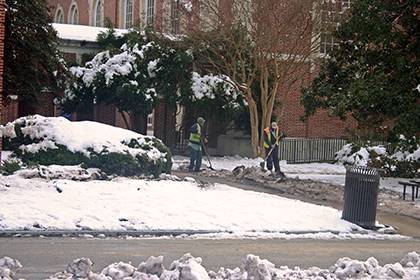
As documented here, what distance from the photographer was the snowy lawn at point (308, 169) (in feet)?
75.8

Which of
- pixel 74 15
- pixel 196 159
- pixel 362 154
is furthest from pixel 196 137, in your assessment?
pixel 74 15

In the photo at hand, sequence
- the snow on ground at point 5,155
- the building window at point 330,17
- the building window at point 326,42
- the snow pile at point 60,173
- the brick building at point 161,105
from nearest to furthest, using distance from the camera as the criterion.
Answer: the snow pile at point 60,173
the snow on ground at point 5,155
the building window at point 330,17
the building window at point 326,42
the brick building at point 161,105

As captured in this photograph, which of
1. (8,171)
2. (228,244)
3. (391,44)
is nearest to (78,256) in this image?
(228,244)

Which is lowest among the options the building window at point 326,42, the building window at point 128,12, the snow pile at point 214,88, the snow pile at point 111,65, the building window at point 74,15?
the snow pile at point 214,88

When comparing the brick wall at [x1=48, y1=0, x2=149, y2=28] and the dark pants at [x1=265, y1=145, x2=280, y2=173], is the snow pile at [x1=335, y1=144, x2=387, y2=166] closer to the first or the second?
the dark pants at [x1=265, y1=145, x2=280, y2=173]

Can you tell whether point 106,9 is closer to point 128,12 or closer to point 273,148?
point 128,12

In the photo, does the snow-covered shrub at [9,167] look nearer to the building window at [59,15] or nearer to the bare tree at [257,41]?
the bare tree at [257,41]

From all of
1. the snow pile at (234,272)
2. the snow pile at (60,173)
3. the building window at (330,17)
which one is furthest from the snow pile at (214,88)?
the snow pile at (234,272)

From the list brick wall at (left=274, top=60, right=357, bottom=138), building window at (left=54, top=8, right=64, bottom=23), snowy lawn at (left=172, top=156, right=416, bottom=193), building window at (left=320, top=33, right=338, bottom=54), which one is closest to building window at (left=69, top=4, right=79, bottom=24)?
building window at (left=54, top=8, right=64, bottom=23)

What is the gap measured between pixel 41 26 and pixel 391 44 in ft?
37.5

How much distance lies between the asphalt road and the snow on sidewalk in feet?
3.14

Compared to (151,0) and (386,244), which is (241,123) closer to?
(151,0)

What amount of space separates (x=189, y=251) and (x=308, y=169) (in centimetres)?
1827

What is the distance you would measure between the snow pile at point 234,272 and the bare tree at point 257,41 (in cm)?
1886
